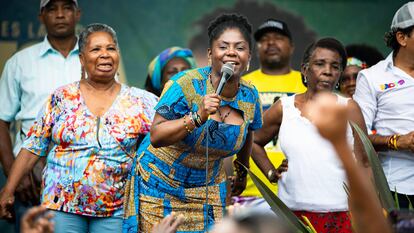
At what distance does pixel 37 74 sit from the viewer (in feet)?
21.5

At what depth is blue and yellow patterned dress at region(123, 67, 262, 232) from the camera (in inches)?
195

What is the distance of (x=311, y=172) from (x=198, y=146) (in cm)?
91

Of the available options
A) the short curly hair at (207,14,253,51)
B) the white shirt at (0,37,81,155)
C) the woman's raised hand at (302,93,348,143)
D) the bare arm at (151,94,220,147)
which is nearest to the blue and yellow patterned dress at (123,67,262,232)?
the bare arm at (151,94,220,147)

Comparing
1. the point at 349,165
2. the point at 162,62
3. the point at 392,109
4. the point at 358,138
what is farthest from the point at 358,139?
the point at 349,165

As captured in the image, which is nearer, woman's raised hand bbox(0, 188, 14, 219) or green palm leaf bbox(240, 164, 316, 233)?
green palm leaf bbox(240, 164, 316, 233)

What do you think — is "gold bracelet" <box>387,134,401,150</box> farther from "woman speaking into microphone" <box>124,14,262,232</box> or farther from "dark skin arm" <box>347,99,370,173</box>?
"woman speaking into microphone" <box>124,14,262,232</box>

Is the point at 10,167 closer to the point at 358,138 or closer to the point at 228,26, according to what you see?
the point at 228,26

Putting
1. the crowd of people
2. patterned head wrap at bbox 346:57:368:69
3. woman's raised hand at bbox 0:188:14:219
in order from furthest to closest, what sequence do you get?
patterned head wrap at bbox 346:57:368:69 → woman's raised hand at bbox 0:188:14:219 → the crowd of people

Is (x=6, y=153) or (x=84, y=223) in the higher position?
(x=6, y=153)

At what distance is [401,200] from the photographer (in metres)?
5.94

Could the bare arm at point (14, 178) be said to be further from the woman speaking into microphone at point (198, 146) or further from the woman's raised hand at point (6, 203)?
the woman speaking into microphone at point (198, 146)

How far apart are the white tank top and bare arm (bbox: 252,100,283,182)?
0.26m

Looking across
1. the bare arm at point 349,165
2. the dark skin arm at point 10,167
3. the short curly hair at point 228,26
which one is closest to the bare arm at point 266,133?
the short curly hair at point 228,26

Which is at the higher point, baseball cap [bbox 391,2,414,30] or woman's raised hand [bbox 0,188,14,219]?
baseball cap [bbox 391,2,414,30]
